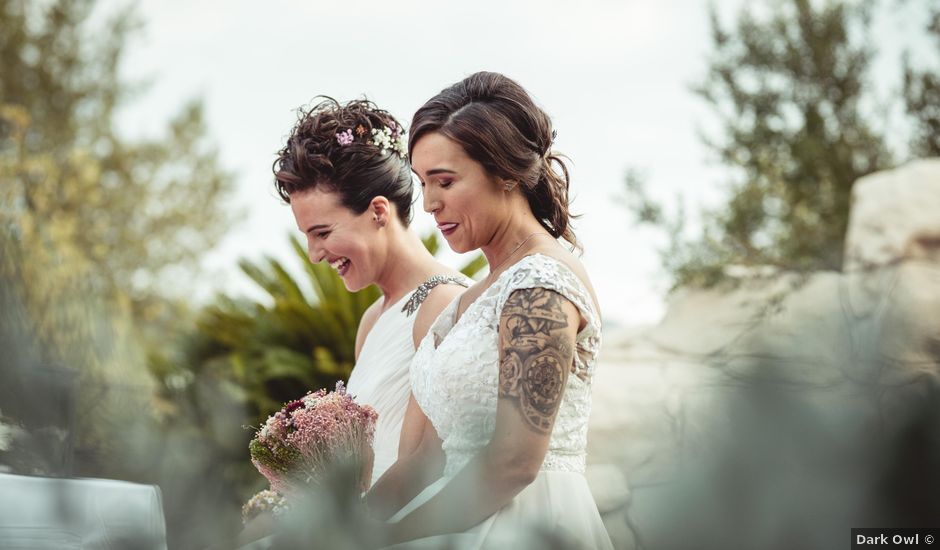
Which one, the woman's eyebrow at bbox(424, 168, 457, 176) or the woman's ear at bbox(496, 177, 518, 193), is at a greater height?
the woman's eyebrow at bbox(424, 168, 457, 176)

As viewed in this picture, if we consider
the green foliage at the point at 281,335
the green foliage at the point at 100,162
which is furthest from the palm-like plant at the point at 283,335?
the green foliage at the point at 100,162

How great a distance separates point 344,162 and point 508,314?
1318mm

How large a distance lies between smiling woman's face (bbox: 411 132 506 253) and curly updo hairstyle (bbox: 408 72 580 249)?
26 mm

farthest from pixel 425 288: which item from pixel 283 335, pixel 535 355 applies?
pixel 283 335

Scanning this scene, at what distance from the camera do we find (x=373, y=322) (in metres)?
3.40

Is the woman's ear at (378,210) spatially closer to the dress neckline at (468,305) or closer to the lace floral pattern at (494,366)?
the dress neckline at (468,305)

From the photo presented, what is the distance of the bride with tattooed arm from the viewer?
1.78 metres

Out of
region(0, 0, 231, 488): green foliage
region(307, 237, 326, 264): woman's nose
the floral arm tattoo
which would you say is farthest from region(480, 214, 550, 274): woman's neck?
region(0, 0, 231, 488): green foliage

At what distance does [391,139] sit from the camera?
323 centimetres

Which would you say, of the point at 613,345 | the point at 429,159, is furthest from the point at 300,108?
the point at 613,345

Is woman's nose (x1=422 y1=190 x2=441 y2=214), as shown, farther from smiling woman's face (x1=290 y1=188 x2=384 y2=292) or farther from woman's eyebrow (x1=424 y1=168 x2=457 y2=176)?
smiling woman's face (x1=290 y1=188 x2=384 y2=292)

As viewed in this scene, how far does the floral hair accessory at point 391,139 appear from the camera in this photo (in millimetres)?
3188

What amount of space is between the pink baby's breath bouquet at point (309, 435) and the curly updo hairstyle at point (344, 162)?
43.0 inches

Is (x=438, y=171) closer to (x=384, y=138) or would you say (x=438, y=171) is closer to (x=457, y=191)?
(x=457, y=191)
